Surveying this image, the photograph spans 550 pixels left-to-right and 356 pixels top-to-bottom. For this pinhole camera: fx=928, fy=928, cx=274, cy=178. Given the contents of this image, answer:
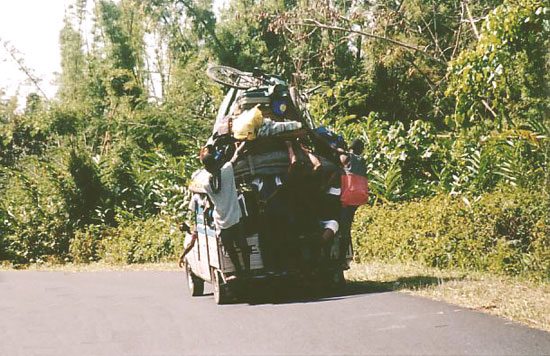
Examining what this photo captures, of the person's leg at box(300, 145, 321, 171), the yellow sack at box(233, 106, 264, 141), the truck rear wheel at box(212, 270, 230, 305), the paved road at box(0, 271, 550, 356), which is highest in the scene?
the yellow sack at box(233, 106, 264, 141)

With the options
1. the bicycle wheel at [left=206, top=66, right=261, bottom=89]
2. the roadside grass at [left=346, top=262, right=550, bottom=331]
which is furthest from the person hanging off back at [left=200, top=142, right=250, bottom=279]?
the roadside grass at [left=346, top=262, right=550, bottom=331]

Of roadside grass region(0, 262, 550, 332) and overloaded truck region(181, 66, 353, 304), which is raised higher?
overloaded truck region(181, 66, 353, 304)

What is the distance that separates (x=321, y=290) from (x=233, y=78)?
3447mm

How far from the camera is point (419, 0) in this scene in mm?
26078

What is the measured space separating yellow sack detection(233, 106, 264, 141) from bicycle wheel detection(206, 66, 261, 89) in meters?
1.26

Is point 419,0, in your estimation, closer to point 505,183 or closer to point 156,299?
point 505,183

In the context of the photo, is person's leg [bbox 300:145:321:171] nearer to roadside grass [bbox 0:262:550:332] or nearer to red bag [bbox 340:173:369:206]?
red bag [bbox 340:173:369:206]

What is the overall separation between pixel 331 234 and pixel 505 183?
6.19 metres

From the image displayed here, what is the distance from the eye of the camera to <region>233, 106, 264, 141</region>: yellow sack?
37.8ft

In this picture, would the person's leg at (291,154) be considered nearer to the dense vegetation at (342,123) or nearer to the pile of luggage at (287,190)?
the pile of luggage at (287,190)

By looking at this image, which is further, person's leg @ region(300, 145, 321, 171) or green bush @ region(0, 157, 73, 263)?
green bush @ region(0, 157, 73, 263)

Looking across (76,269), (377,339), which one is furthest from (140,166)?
(377,339)

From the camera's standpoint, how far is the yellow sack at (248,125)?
11.5 metres

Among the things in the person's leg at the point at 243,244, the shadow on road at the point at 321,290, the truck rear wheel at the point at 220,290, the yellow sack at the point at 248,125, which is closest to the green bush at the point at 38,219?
the shadow on road at the point at 321,290
